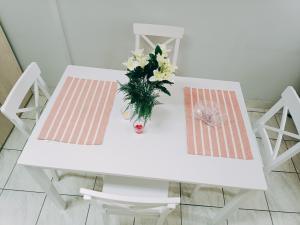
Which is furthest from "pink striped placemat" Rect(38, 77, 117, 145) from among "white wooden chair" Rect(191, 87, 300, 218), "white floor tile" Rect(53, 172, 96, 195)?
"white wooden chair" Rect(191, 87, 300, 218)

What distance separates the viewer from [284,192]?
1.77m

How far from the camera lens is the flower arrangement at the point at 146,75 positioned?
3.28ft

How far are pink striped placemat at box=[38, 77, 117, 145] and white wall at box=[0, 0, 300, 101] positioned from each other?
23.9 inches

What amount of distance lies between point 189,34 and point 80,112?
1.09 metres

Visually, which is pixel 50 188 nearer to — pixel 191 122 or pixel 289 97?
pixel 191 122

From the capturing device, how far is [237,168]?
1.10m

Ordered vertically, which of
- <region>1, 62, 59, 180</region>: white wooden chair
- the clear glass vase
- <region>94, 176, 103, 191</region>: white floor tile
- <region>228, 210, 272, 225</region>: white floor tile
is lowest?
<region>228, 210, 272, 225</region>: white floor tile

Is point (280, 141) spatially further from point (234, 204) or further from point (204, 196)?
point (204, 196)

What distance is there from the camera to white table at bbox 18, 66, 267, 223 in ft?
3.46

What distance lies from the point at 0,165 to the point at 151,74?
5.14 feet

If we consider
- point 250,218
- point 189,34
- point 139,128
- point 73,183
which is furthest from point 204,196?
point 189,34

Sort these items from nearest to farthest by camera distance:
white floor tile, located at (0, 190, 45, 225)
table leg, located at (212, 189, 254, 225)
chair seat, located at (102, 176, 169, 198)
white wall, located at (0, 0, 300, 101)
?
table leg, located at (212, 189, 254, 225) → chair seat, located at (102, 176, 169, 198) → white floor tile, located at (0, 190, 45, 225) → white wall, located at (0, 0, 300, 101)

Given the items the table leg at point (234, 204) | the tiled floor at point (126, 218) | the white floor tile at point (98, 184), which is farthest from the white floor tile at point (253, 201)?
the white floor tile at point (98, 184)

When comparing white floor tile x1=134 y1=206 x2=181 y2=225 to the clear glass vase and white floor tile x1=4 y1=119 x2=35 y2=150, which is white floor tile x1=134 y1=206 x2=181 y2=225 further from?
white floor tile x1=4 y1=119 x2=35 y2=150
